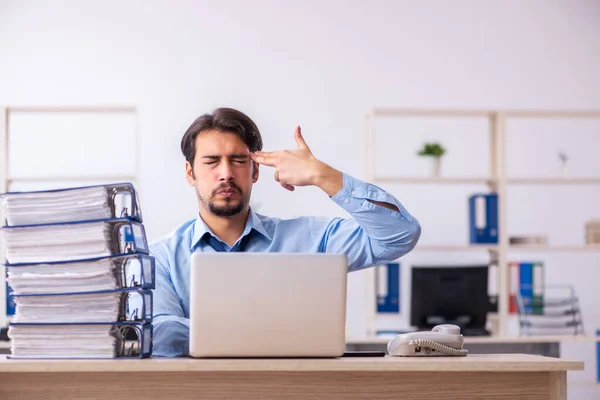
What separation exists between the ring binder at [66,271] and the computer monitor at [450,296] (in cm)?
316

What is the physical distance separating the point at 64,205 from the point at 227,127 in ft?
2.89

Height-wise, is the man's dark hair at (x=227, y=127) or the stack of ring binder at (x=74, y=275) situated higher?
the man's dark hair at (x=227, y=127)

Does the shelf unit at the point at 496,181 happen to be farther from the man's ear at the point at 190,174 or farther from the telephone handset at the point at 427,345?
the telephone handset at the point at 427,345

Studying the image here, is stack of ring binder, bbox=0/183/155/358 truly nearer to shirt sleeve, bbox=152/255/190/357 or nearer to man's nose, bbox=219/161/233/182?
shirt sleeve, bbox=152/255/190/357

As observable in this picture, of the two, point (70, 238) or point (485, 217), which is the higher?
point (485, 217)

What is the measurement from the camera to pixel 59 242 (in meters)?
1.79

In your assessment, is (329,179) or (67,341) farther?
(329,179)

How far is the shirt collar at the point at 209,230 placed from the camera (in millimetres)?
2572

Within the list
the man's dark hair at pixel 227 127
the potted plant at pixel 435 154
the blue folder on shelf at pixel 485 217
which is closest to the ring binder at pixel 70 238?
the man's dark hair at pixel 227 127

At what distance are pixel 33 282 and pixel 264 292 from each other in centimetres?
49

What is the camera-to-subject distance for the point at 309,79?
19.1 feet

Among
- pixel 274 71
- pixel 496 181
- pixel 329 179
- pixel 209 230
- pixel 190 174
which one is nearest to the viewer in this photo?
pixel 329 179

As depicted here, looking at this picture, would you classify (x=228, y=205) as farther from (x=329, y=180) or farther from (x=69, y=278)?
(x=69, y=278)

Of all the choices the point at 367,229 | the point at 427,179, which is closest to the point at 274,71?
the point at 427,179
